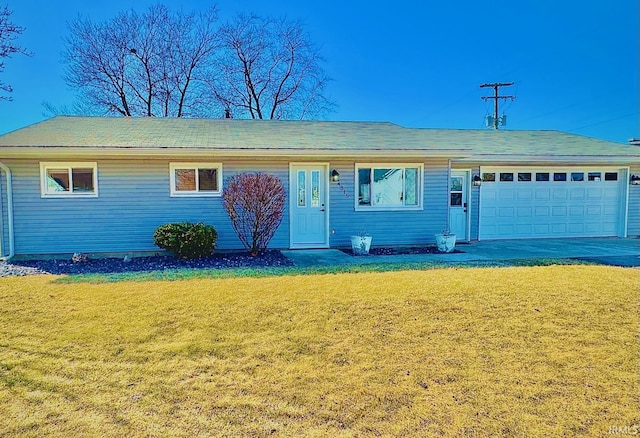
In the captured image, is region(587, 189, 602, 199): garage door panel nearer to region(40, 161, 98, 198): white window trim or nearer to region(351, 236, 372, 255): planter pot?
region(351, 236, 372, 255): planter pot

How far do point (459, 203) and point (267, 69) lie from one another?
1557 centimetres

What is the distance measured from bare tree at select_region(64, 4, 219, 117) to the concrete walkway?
51.8 ft

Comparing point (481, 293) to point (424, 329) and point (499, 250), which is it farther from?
point (499, 250)

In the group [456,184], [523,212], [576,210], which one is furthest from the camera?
[576,210]

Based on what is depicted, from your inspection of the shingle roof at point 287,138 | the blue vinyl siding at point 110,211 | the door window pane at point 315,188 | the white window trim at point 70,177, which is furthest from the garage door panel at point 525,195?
the white window trim at point 70,177

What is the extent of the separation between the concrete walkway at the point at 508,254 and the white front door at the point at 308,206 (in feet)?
1.44

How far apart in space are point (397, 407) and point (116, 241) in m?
8.03

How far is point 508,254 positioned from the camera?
28.8 ft

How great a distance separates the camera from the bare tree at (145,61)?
19.6 metres

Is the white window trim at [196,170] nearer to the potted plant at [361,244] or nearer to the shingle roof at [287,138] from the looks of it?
the shingle roof at [287,138]

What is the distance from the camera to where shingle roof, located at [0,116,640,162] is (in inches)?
342

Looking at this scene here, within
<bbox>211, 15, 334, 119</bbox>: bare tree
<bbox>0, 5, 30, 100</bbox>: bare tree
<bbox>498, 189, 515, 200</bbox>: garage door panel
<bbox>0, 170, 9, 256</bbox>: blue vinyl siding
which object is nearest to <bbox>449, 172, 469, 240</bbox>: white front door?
<bbox>498, 189, 515, 200</bbox>: garage door panel

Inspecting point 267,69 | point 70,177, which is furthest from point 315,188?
point 267,69

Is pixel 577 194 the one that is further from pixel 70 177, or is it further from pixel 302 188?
pixel 70 177
